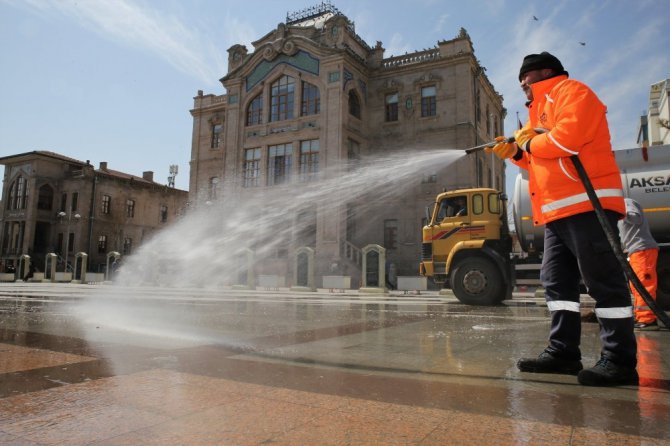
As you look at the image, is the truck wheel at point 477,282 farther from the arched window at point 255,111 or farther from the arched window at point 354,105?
the arched window at point 255,111

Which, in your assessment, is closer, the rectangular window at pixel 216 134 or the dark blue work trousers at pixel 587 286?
the dark blue work trousers at pixel 587 286

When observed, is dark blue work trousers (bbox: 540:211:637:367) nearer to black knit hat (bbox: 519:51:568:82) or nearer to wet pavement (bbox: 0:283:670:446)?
wet pavement (bbox: 0:283:670:446)

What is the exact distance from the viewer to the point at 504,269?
36.3 ft

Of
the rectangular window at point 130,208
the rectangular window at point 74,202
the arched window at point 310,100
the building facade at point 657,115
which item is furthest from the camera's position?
the rectangular window at point 130,208

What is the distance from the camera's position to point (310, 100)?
29562 millimetres

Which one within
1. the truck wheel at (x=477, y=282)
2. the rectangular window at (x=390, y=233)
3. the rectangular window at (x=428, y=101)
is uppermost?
the rectangular window at (x=428, y=101)

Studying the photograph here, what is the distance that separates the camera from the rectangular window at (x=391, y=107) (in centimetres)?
3017

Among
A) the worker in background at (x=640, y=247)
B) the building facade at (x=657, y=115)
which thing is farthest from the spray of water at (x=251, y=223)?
the building facade at (x=657, y=115)

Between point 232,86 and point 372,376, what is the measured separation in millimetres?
32083

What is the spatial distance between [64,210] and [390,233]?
3555 cm

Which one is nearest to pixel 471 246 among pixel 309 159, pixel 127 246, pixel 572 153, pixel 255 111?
pixel 572 153

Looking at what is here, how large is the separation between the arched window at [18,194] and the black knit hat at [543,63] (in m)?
53.9

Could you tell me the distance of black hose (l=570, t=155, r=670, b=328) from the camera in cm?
290

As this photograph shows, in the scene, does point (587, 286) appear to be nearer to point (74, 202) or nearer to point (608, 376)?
point (608, 376)
